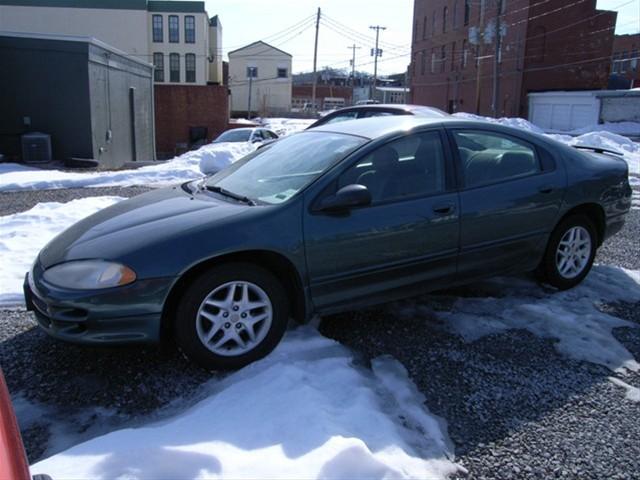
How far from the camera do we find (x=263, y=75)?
69312 millimetres

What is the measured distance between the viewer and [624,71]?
66.4m

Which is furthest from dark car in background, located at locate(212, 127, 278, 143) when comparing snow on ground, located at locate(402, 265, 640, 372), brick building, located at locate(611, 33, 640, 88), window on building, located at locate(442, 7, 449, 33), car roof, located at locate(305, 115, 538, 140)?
brick building, located at locate(611, 33, 640, 88)

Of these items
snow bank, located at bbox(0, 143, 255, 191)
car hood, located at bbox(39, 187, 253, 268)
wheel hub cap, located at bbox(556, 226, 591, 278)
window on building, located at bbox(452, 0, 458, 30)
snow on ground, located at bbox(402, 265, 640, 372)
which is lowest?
snow on ground, located at bbox(402, 265, 640, 372)

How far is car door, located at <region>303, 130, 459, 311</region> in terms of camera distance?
3.68 metres

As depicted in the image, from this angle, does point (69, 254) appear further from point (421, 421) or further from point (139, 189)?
point (139, 189)

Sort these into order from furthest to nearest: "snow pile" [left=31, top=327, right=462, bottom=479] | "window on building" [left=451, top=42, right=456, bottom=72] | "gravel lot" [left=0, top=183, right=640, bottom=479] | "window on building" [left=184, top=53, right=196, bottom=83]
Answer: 1. "window on building" [left=184, top=53, right=196, bottom=83]
2. "window on building" [left=451, top=42, right=456, bottom=72]
3. "gravel lot" [left=0, top=183, right=640, bottom=479]
4. "snow pile" [left=31, top=327, right=462, bottom=479]

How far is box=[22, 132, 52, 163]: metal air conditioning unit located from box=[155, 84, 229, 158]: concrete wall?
18.6 metres

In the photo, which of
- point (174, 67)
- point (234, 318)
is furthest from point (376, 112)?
point (174, 67)

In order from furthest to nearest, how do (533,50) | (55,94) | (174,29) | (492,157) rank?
(174,29), (533,50), (55,94), (492,157)

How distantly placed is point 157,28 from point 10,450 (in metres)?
58.7

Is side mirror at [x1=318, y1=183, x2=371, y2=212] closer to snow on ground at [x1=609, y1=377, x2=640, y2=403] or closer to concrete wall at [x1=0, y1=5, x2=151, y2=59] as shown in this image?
snow on ground at [x1=609, y1=377, x2=640, y2=403]

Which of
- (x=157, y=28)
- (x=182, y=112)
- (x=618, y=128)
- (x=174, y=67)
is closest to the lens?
(x=618, y=128)

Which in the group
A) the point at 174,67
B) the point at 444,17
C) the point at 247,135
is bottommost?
the point at 247,135

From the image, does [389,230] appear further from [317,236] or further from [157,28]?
[157,28]
